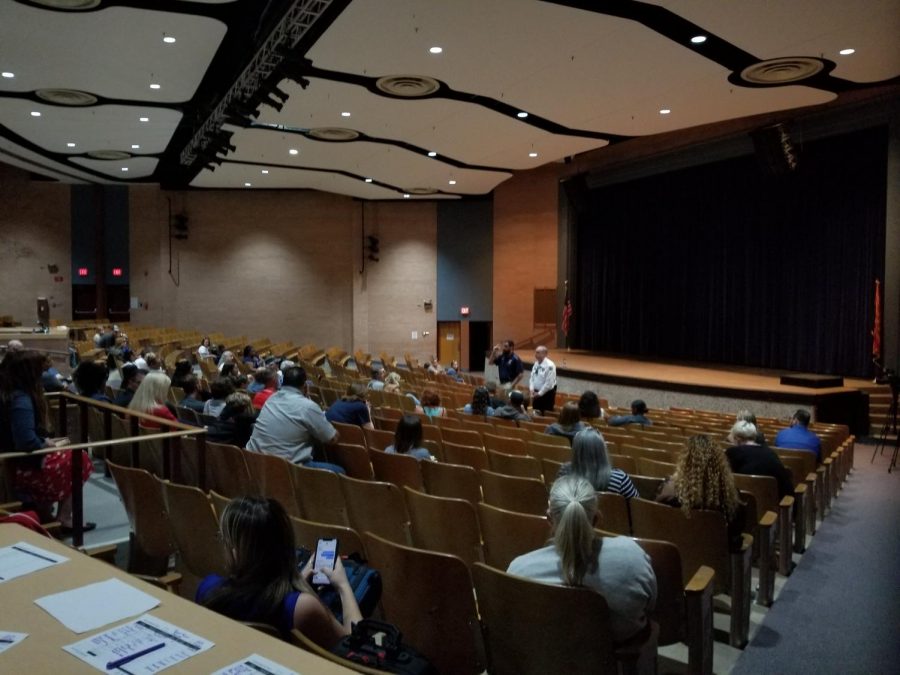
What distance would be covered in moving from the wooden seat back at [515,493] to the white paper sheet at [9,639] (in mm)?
2800

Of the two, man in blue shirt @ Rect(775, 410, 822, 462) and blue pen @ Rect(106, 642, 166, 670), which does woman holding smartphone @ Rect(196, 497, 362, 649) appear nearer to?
blue pen @ Rect(106, 642, 166, 670)

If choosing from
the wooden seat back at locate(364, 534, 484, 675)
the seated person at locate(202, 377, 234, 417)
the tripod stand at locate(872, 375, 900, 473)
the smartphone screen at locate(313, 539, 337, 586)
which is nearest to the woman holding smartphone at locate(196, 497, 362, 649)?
the smartphone screen at locate(313, 539, 337, 586)

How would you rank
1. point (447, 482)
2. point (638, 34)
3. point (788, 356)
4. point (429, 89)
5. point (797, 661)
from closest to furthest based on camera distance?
point (797, 661) → point (447, 482) → point (638, 34) → point (429, 89) → point (788, 356)

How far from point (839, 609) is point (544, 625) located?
8.56 ft

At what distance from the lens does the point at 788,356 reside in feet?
52.5

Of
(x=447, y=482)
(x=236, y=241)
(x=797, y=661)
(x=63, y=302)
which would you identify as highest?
(x=236, y=241)

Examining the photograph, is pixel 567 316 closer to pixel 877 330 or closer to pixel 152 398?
pixel 877 330

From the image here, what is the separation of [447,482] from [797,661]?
206 centimetres

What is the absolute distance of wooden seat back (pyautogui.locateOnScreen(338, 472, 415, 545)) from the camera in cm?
361

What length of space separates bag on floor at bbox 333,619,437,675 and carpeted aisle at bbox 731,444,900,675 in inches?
83.4

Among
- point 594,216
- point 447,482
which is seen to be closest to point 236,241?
point 594,216

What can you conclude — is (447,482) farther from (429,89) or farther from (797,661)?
(429,89)

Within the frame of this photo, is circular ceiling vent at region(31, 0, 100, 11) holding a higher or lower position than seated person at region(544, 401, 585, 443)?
higher

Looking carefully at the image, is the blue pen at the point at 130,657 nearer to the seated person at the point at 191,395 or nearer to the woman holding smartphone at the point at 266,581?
the woman holding smartphone at the point at 266,581
